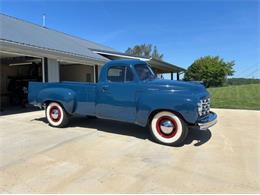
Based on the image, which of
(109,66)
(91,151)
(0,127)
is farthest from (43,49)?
(91,151)

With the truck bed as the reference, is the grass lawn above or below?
below

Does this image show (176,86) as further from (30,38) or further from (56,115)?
(30,38)

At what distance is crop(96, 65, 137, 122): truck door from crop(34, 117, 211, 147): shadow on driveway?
70 cm

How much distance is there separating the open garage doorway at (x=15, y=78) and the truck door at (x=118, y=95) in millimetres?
8550

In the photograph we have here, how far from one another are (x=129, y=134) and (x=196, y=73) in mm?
52710

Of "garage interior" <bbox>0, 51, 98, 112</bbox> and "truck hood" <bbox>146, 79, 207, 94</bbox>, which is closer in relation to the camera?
"truck hood" <bbox>146, 79, 207, 94</bbox>

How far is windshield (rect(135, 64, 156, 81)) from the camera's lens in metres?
6.50

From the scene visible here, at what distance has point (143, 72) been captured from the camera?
21.8ft

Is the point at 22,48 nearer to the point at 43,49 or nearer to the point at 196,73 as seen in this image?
the point at 43,49

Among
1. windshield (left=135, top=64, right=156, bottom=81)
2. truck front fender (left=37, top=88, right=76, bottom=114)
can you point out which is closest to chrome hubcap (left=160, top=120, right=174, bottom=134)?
windshield (left=135, top=64, right=156, bottom=81)

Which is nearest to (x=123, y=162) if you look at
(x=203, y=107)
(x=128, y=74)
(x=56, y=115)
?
(x=203, y=107)

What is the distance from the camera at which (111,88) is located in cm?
661

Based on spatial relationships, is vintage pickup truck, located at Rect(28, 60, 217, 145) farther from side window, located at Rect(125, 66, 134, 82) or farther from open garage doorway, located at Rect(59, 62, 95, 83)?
open garage doorway, located at Rect(59, 62, 95, 83)

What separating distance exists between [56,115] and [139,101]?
2992 mm
